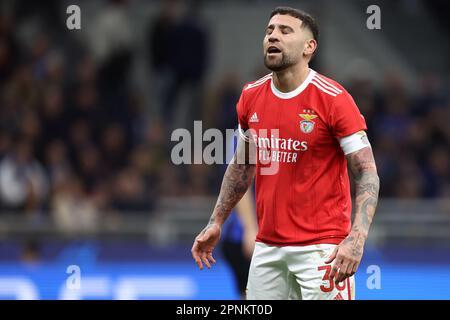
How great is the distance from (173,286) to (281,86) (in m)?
4.92

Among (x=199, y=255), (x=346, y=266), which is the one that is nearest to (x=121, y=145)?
(x=199, y=255)

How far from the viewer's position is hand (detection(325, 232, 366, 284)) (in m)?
4.62

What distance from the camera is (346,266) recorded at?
4.62m

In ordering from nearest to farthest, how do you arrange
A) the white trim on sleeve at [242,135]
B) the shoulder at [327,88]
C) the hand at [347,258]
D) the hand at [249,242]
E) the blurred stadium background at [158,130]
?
the hand at [347,258] → the shoulder at [327,88] → the white trim on sleeve at [242,135] → the hand at [249,242] → the blurred stadium background at [158,130]

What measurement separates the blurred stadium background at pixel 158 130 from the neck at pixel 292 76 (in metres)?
3.92

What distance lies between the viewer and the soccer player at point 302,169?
4867 mm

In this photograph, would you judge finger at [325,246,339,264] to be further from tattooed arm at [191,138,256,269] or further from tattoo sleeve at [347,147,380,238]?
tattooed arm at [191,138,256,269]

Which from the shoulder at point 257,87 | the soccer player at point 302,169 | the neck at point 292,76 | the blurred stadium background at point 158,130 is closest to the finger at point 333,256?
the soccer player at point 302,169

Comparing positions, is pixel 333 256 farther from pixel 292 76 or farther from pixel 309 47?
pixel 309 47

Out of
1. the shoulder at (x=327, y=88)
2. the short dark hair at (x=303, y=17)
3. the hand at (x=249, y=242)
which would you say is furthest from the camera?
the hand at (x=249, y=242)

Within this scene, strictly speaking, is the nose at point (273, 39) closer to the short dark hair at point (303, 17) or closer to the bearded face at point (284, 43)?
the bearded face at point (284, 43)

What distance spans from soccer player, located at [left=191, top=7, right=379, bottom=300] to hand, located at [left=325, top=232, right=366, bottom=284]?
17 cm

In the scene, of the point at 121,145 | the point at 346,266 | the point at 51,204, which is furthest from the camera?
the point at 121,145

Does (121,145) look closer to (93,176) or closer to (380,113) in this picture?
(93,176)
